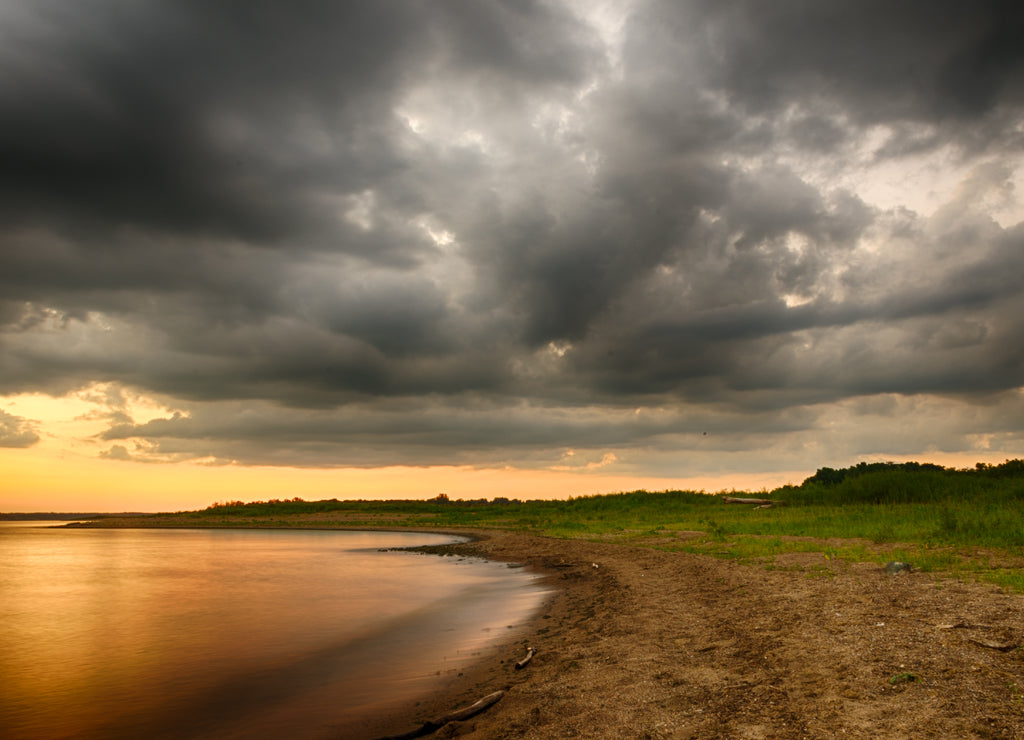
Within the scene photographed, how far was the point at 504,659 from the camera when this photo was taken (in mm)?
12438

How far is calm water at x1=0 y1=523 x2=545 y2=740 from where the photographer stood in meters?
11.0

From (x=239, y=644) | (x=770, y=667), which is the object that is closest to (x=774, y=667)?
(x=770, y=667)

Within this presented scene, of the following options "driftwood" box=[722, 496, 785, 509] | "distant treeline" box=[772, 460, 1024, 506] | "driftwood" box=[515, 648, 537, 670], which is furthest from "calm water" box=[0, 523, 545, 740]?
"distant treeline" box=[772, 460, 1024, 506]

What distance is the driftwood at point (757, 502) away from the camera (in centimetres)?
4854

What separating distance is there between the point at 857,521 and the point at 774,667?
82.6 feet

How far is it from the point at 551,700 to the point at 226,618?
16.9 m

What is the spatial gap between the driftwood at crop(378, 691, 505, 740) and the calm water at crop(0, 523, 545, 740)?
1.29 metres

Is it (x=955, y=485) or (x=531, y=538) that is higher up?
(x=955, y=485)

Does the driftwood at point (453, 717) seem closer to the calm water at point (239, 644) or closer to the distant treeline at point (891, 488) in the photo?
the calm water at point (239, 644)

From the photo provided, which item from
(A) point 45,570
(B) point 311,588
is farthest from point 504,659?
(A) point 45,570

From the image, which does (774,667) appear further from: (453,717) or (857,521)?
(857,521)

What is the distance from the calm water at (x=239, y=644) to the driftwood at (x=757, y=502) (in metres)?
27.6

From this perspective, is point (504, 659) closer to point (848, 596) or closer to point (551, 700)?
point (551, 700)

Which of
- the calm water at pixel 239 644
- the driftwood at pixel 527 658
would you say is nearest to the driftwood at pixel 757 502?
the calm water at pixel 239 644
